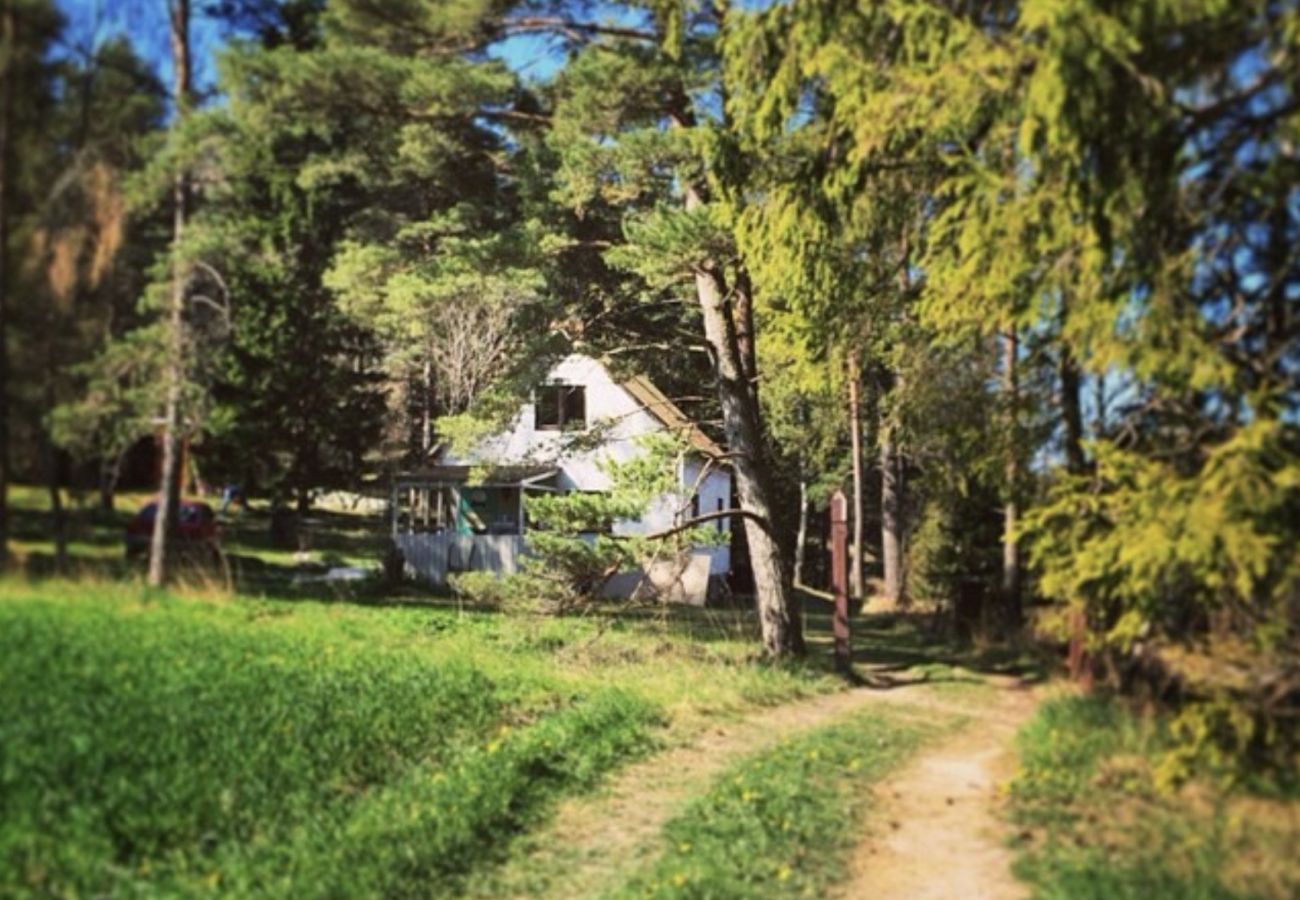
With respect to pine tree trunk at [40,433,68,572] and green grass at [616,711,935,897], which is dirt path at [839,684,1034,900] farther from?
pine tree trunk at [40,433,68,572]

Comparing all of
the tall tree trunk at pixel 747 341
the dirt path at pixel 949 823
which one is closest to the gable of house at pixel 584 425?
the tall tree trunk at pixel 747 341

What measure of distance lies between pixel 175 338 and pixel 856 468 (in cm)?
444

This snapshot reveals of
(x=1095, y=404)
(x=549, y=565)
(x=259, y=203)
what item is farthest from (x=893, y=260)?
(x=549, y=565)

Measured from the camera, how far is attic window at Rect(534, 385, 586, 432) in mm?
9656

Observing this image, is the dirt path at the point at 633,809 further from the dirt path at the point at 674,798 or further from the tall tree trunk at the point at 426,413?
the tall tree trunk at the point at 426,413

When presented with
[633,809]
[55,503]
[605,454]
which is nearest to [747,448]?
[605,454]

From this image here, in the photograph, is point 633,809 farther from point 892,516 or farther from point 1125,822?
point 1125,822

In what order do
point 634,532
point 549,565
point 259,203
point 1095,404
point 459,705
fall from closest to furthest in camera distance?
1. point 1095,404
2. point 259,203
3. point 459,705
4. point 549,565
5. point 634,532

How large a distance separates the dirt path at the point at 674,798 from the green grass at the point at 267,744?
207 millimetres

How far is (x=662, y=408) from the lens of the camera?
1016 cm

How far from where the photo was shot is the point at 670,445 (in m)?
9.05

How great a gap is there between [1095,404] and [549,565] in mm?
5179

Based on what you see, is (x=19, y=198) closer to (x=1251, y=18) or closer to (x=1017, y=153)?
(x=1017, y=153)

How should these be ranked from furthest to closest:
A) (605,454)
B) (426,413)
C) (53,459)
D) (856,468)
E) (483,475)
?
1. (605,454)
2. (483,475)
3. (426,413)
4. (856,468)
5. (53,459)
